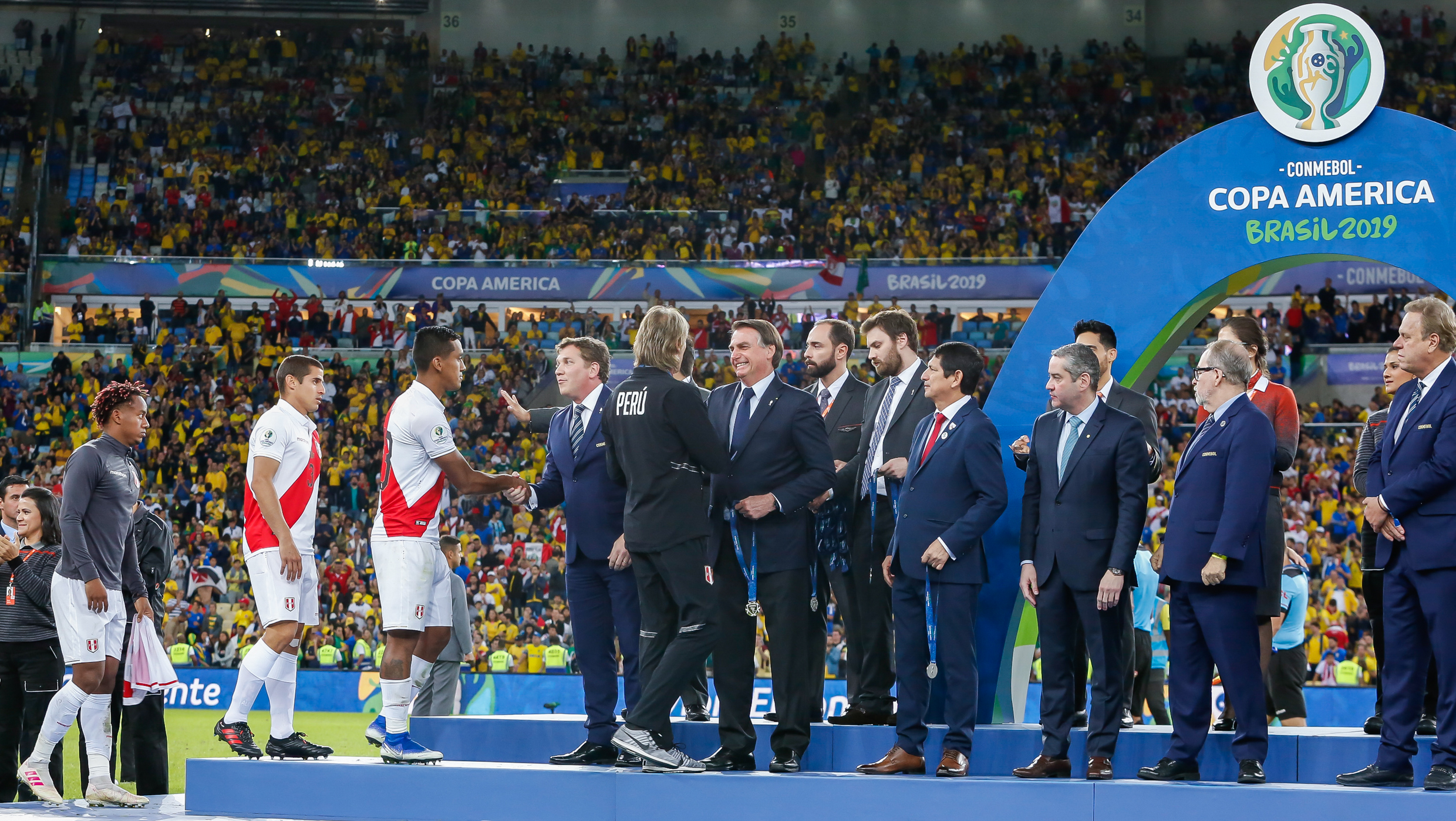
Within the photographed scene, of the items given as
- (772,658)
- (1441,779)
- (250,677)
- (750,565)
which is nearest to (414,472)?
(250,677)

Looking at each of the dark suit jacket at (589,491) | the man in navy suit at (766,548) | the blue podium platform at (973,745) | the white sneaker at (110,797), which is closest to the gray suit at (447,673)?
the blue podium platform at (973,745)

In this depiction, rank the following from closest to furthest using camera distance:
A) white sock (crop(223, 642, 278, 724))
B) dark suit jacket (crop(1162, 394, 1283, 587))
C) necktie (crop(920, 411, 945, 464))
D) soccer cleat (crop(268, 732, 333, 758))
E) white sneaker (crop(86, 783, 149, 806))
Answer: dark suit jacket (crop(1162, 394, 1283, 587))
necktie (crop(920, 411, 945, 464))
white sock (crop(223, 642, 278, 724))
soccer cleat (crop(268, 732, 333, 758))
white sneaker (crop(86, 783, 149, 806))

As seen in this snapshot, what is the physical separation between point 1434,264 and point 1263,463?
174 centimetres

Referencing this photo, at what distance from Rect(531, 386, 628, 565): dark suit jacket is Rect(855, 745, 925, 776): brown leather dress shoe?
1730 millimetres

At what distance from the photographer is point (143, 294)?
82.5 feet

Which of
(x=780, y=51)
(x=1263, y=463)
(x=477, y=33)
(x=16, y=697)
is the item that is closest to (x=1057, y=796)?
(x=1263, y=463)

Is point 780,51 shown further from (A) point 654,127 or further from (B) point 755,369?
(B) point 755,369

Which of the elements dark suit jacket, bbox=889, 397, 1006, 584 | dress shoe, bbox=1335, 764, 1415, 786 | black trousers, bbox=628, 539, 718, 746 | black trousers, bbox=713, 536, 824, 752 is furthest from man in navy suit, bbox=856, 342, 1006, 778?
dress shoe, bbox=1335, 764, 1415, 786

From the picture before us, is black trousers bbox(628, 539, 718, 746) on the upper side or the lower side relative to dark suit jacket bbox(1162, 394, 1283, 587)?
lower

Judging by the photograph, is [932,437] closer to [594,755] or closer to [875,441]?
[875,441]

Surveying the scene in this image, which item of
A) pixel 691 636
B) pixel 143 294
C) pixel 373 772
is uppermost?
pixel 143 294

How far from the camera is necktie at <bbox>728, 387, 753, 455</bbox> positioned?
6.94 metres

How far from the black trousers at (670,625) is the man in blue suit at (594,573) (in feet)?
1.20

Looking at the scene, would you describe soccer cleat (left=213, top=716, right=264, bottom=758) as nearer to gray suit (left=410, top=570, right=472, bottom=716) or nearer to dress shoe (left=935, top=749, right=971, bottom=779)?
gray suit (left=410, top=570, right=472, bottom=716)
